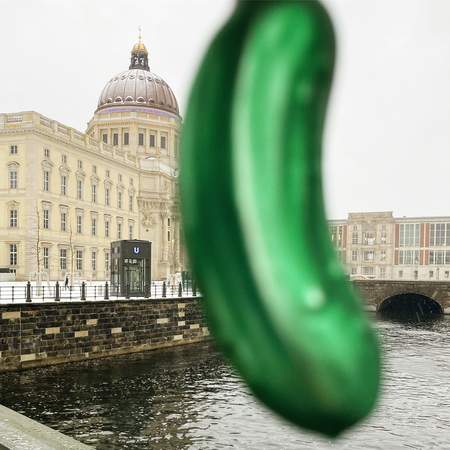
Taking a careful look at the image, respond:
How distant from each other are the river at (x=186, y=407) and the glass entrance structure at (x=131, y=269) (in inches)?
203

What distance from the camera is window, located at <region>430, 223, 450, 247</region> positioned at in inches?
3612

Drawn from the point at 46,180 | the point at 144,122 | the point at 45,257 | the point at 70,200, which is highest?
the point at 144,122

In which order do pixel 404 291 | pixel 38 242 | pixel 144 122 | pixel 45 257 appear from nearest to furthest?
pixel 38 242 < pixel 45 257 < pixel 404 291 < pixel 144 122

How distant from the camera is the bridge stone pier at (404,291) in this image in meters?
54.7

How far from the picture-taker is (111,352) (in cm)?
2481

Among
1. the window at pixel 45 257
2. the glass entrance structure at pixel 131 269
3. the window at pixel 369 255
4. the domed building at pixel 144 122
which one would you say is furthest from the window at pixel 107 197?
the window at pixel 369 255

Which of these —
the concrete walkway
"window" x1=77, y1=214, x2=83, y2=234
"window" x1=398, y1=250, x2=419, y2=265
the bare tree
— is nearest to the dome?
"window" x1=77, y1=214, x2=83, y2=234

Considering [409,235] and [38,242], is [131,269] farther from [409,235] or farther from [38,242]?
[409,235]

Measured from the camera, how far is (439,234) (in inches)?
3642

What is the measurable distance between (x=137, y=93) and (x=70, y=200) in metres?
37.1

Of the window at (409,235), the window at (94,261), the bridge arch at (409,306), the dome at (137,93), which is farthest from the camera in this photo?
the window at (409,235)

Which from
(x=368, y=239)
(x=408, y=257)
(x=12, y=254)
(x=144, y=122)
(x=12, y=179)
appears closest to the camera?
(x=12, y=254)

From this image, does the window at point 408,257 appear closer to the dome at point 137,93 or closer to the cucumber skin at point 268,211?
the dome at point 137,93

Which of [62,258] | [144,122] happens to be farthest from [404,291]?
[144,122]
